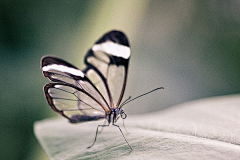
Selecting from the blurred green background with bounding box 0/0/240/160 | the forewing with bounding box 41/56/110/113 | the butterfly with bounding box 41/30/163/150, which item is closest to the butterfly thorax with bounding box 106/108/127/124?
the butterfly with bounding box 41/30/163/150

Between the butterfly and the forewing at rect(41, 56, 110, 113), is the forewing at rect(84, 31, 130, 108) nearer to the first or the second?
the butterfly

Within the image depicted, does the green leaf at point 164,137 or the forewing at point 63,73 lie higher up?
the forewing at point 63,73

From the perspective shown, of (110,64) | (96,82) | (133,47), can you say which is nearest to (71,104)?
(96,82)

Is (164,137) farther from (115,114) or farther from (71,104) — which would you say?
(71,104)

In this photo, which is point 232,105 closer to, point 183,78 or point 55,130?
point 55,130

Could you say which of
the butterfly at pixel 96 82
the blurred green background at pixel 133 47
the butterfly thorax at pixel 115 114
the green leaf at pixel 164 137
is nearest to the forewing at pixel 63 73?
the butterfly at pixel 96 82

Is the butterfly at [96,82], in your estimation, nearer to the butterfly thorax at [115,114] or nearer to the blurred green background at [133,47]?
the butterfly thorax at [115,114]

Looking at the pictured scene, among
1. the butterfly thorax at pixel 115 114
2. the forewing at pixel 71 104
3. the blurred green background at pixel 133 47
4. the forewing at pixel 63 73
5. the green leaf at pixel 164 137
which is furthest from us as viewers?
the blurred green background at pixel 133 47
